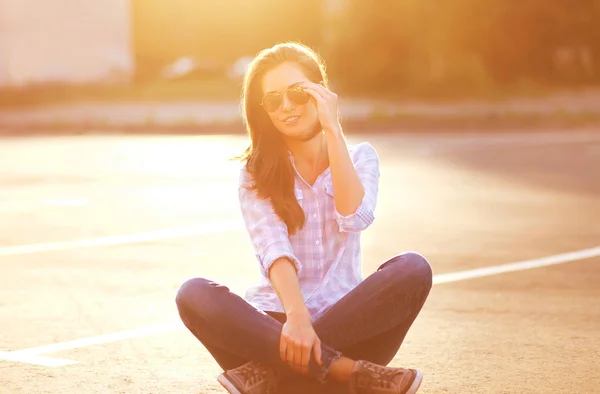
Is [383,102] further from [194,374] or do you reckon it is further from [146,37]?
[194,374]

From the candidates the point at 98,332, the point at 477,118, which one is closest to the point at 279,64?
the point at 98,332

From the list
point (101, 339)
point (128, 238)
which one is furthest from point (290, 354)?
point (128, 238)

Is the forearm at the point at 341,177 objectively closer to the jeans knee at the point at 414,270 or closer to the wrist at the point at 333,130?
the wrist at the point at 333,130

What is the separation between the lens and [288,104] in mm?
5414

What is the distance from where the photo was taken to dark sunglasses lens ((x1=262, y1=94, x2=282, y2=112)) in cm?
542

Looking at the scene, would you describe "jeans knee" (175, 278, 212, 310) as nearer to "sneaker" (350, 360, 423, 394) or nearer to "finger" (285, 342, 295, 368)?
"finger" (285, 342, 295, 368)

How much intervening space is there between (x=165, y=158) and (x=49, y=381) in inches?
→ 548

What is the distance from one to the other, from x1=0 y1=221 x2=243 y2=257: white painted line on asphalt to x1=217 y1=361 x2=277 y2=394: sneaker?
18.1ft

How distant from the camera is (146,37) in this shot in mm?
59375

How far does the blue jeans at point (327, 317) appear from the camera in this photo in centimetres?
523

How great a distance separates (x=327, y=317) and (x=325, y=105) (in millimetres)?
850

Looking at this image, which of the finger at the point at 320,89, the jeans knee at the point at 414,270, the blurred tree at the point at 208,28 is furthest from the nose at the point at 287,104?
the blurred tree at the point at 208,28

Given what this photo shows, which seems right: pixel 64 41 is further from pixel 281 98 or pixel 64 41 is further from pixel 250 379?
pixel 250 379

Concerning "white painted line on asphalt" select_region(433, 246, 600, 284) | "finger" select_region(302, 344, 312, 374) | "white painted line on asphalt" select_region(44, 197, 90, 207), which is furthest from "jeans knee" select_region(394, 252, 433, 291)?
"white painted line on asphalt" select_region(44, 197, 90, 207)
